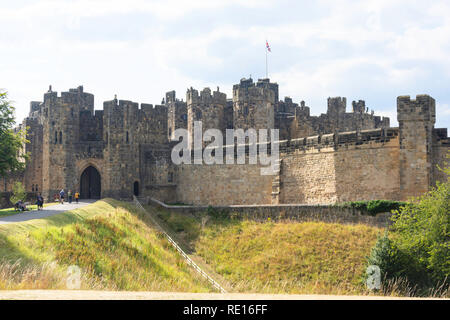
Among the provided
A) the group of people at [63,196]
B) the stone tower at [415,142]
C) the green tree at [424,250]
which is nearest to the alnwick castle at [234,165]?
the stone tower at [415,142]

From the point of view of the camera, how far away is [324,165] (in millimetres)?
24797

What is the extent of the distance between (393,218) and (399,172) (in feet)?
10.1

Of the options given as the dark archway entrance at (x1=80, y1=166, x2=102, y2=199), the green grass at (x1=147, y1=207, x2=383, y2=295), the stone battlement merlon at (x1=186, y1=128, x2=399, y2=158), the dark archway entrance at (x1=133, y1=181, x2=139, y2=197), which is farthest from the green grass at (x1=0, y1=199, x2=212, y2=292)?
the dark archway entrance at (x1=80, y1=166, x2=102, y2=199)

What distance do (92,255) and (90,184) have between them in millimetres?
21276

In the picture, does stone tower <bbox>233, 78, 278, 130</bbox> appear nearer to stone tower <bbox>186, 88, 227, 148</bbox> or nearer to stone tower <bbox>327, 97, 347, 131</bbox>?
stone tower <bbox>186, 88, 227, 148</bbox>

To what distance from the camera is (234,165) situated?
29719 millimetres

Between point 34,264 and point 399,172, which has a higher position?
point 399,172

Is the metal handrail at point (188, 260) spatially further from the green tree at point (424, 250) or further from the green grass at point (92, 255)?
the green tree at point (424, 250)

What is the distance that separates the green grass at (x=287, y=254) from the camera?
17.8 meters

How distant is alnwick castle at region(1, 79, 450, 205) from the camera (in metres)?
21.8

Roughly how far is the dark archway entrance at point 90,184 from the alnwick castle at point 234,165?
0.08 meters
